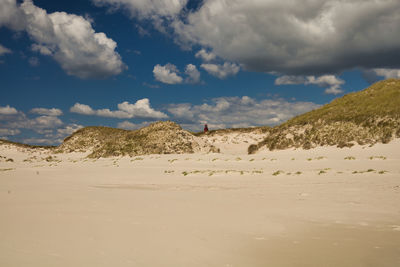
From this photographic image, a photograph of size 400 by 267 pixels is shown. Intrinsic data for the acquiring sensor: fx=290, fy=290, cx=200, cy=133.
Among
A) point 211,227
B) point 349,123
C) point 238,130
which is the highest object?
point 238,130

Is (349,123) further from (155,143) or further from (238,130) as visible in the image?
(238,130)

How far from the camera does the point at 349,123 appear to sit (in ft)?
62.8

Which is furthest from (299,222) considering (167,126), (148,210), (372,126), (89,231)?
(167,126)

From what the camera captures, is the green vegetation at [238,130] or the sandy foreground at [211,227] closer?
the sandy foreground at [211,227]

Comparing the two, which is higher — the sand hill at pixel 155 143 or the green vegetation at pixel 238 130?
the green vegetation at pixel 238 130

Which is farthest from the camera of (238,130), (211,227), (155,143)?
(238,130)

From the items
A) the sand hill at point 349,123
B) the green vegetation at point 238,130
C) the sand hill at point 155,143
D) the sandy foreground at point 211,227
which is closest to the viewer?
the sandy foreground at point 211,227

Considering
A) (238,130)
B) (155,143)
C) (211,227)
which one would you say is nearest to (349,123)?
(155,143)

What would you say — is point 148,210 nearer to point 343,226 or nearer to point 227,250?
point 227,250

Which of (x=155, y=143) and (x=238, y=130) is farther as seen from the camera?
(x=238, y=130)

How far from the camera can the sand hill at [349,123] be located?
17.5m

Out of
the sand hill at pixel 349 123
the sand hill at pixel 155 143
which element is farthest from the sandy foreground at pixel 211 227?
the sand hill at pixel 155 143

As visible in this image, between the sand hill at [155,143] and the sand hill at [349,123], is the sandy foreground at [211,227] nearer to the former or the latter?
the sand hill at [349,123]

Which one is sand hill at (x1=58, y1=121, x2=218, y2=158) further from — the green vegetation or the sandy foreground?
the sandy foreground
